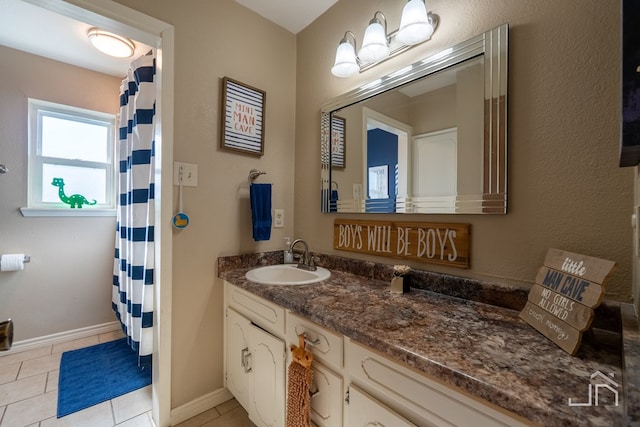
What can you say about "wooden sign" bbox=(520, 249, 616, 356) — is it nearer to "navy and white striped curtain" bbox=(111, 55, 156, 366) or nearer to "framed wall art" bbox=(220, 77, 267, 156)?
"framed wall art" bbox=(220, 77, 267, 156)

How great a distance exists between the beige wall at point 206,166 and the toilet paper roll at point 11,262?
1.59 m

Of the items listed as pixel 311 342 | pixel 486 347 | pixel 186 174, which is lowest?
pixel 311 342

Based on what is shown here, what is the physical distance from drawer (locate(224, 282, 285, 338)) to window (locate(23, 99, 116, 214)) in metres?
1.83

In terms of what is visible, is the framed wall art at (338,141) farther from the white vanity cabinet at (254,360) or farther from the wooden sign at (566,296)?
the wooden sign at (566,296)

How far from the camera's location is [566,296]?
2.23 ft

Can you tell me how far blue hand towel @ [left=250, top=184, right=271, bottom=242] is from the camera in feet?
5.08

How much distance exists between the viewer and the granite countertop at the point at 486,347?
1.50 feet

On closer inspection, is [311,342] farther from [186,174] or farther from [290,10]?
[290,10]

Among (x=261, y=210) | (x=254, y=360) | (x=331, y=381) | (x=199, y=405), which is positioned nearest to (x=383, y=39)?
(x=261, y=210)

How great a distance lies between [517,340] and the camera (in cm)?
69

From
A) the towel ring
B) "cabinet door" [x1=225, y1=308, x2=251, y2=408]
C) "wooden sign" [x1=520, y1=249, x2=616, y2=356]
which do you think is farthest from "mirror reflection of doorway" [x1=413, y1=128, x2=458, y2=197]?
"cabinet door" [x1=225, y1=308, x2=251, y2=408]

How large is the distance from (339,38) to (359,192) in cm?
92

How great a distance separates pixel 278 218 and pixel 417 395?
1.29 m

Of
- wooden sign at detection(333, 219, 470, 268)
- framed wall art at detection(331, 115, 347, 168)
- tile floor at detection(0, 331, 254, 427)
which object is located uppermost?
framed wall art at detection(331, 115, 347, 168)
